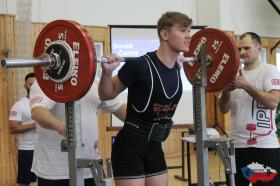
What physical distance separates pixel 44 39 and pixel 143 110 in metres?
0.64

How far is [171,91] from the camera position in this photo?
233cm

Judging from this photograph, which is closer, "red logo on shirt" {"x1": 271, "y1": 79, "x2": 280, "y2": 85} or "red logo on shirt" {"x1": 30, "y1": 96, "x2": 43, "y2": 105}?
"red logo on shirt" {"x1": 30, "y1": 96, "x2": 43, "y2": 105}

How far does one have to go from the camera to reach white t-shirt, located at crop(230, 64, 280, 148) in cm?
299

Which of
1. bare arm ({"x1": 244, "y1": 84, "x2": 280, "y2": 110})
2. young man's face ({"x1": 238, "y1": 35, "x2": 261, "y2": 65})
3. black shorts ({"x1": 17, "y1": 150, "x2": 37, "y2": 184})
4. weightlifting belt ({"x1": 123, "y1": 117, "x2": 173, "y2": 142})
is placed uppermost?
young man's face ({"x1": 238, "y1": 35, "x2": 261, "y2": 65})

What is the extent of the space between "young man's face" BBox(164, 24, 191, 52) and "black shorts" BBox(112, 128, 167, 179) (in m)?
0.54

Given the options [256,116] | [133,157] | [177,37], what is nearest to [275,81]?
[256,116]

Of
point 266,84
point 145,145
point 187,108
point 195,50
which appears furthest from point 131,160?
point 187,108

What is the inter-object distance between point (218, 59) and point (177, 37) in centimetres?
48

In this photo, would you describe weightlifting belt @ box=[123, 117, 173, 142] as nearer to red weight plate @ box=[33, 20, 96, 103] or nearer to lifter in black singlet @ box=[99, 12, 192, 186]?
lifter in black singlet @ box=[99, 12, 192, 186]

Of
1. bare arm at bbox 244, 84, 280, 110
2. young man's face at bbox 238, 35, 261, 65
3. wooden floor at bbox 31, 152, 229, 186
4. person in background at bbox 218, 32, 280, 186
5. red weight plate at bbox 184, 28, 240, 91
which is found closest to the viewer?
red weight plate at bbox 184, 28, 240, 91

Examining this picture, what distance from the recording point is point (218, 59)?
273 centimetres

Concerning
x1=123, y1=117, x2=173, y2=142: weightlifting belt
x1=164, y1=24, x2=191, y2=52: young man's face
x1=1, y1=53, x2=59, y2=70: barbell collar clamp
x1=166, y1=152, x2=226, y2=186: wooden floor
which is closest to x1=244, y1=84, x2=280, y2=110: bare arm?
x1=164, y1=24, x2=191, y2=52: young man's face

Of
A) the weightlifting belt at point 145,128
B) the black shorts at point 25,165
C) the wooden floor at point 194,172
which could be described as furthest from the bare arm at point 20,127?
the weightlifting belt at point 145,128

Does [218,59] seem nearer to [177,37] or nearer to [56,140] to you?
[177,37]
